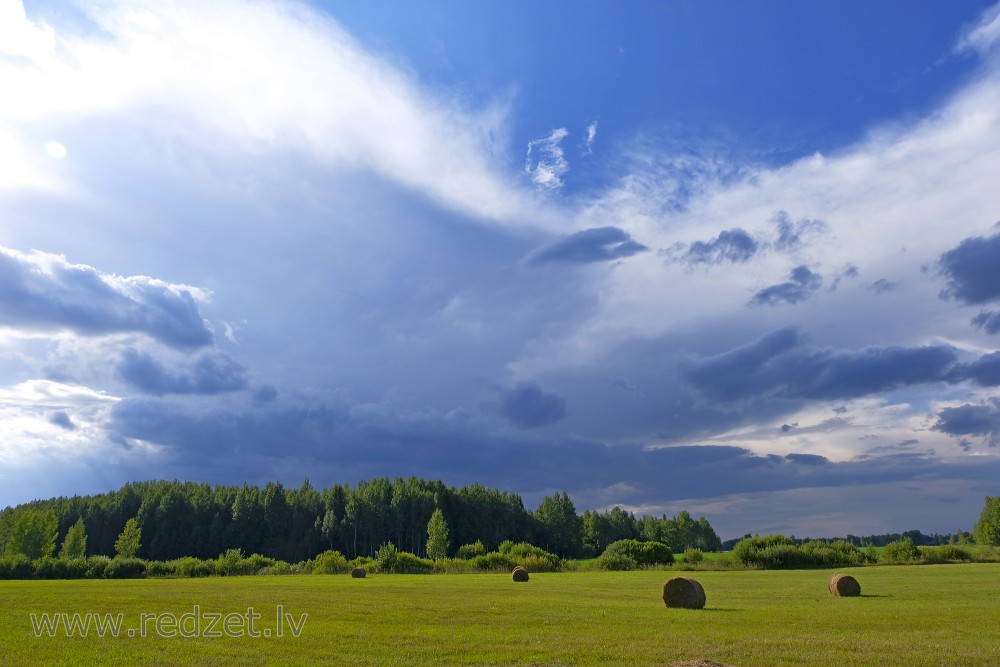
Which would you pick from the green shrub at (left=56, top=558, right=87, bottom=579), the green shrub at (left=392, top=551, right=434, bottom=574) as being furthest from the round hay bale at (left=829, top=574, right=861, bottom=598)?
the green shrub at (left=56, top=558, right=87, bottom=579)

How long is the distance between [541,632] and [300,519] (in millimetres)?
136421

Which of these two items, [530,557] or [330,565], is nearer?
[330,565]

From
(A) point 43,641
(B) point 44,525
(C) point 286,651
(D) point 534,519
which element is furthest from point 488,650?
(D) point 534,519

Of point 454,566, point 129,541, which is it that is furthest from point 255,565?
point 129,541

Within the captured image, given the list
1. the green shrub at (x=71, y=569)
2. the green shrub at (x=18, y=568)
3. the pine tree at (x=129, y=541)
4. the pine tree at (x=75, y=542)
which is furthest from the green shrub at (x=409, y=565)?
the pine tree at (x=75, y=542)

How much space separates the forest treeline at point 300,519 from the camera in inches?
5492

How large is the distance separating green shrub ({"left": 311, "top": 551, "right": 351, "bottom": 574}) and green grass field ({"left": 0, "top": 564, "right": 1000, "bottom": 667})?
51530 millimetres

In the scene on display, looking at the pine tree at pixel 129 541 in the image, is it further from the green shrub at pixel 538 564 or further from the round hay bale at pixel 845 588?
the round hay bale at pixel 845 588

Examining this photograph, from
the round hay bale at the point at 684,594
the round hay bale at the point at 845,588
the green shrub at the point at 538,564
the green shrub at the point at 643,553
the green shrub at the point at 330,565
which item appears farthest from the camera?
the green shrub at the point at 643,553

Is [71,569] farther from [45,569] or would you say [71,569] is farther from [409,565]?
[409,565]

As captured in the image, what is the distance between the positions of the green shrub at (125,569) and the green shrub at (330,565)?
21100mm

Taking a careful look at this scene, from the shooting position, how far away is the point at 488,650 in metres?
18.3

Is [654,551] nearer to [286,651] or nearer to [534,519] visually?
[534,519]

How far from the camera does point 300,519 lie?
145875 mm
